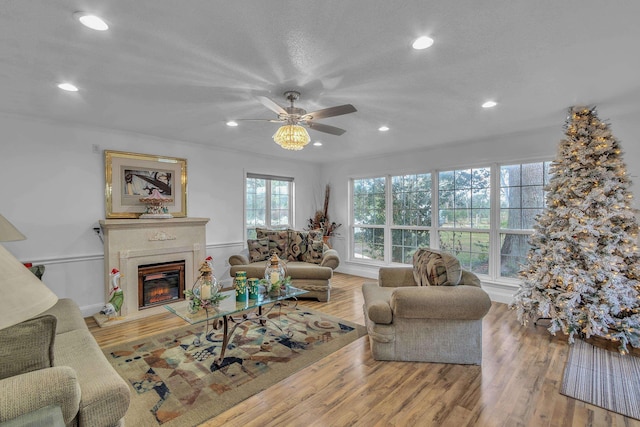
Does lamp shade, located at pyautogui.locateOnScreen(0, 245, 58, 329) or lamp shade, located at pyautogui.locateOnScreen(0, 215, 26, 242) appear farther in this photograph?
lamp shade, located at pyautogui.locateOnScreen(0, 215, 26, 242)

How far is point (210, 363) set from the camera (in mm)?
2625

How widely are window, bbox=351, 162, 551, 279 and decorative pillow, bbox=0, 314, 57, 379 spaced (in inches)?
182

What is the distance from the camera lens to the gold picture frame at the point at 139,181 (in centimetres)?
401

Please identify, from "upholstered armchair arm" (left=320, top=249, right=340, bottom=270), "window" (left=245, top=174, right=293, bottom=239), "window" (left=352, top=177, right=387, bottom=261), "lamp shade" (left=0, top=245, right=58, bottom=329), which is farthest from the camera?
"window" (left=352, top=177, right=387, bottom=261)

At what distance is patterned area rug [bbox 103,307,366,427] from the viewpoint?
2.06 meters

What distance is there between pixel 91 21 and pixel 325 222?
536 centimetres

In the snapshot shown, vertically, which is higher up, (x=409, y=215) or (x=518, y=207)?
(x=518, y=207)

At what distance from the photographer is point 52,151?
3.59 metres

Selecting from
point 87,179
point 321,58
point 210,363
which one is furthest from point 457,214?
point 87,179

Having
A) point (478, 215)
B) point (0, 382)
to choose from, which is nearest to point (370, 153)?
point (478, 215)

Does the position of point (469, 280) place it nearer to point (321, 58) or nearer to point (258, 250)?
point (321, 58)

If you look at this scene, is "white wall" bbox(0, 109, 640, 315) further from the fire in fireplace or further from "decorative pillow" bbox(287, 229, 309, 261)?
"decorative pillow" bbox(287, 229, 309, 261)

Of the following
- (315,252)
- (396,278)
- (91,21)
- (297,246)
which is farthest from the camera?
(297,246)

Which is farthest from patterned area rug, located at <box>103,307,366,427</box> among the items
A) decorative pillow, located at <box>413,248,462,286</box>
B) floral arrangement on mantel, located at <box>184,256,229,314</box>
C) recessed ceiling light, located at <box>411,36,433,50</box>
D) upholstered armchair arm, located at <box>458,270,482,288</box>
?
recessed ceiling light, located at <box>411,36,433,50</box>
